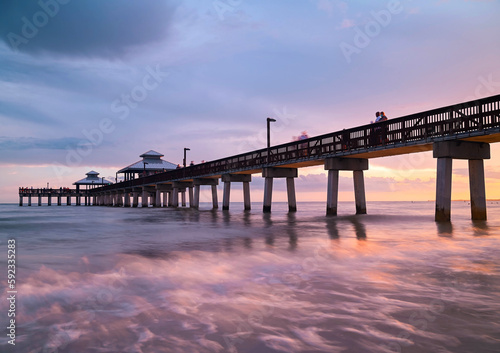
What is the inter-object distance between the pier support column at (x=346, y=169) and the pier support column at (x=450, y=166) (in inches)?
352

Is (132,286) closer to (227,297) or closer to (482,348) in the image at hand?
(227,297)

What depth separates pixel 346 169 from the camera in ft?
96.8

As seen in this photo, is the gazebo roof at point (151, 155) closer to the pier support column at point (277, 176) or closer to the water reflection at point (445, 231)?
the pier support column at point (277, 176)

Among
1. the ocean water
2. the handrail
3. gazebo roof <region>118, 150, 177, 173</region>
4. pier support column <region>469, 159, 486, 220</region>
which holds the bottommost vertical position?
the ocean water

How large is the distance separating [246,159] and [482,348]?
129 ft

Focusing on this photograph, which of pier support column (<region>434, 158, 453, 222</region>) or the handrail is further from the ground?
the handrail

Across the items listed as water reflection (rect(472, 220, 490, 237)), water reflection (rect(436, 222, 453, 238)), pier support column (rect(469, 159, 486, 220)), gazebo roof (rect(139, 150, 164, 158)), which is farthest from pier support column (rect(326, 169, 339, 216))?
gazebo roof (rect(139, 150, 164, 158))

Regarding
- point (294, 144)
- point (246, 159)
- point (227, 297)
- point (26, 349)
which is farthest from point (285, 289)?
point (246, 159)

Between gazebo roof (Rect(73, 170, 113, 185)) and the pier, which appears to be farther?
gazebo roof (Rect(73, 170, 113, 185))

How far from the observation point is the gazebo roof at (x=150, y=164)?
291 ft

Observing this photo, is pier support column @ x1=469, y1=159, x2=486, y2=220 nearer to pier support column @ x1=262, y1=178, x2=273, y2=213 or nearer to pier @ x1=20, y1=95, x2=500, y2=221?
pier @ x1=20, y1=95, x2=500, y2=221

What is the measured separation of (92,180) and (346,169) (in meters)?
119

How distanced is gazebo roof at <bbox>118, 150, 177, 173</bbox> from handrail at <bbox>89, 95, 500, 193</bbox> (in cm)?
4932

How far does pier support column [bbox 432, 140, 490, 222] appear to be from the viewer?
20484mm
